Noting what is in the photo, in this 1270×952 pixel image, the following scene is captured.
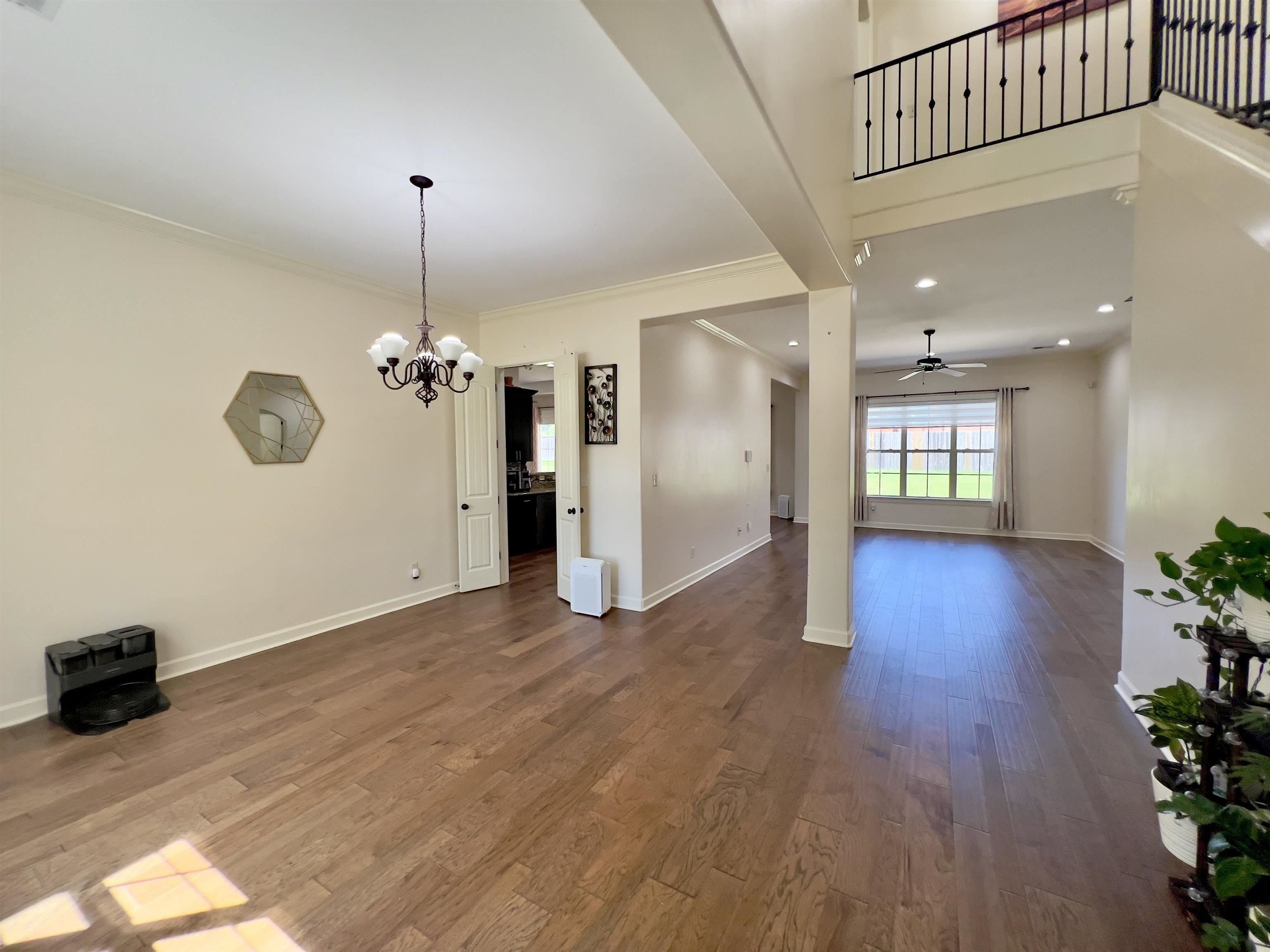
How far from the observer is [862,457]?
902 centimetres

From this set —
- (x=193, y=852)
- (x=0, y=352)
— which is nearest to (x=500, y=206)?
(x=0, y=352)

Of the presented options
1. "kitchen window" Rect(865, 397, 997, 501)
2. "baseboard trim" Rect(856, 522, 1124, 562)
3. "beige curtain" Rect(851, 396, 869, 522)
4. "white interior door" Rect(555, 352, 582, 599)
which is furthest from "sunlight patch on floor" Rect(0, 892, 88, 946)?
"kitchen window" Rect(865, 397, 997, 501)

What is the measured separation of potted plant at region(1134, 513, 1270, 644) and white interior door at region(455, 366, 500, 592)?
487 cm

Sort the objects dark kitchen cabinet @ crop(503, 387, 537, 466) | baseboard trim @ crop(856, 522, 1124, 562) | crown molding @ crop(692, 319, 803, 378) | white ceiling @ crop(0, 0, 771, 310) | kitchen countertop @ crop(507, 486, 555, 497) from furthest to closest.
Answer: dark kitchen cabinet @ crop(503, 387, 537, 466) < baseboard trim @ crop(856, 522, 1124, 562) < kitchen countertop @ crop(507, 486, 555, 497) < crown molding @ crop(692, 319, 803, 378) < white ceiling @ crop(0, 0, 771, 310)

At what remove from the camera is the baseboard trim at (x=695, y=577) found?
473 centimetres

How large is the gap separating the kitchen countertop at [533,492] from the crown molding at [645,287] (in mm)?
2516

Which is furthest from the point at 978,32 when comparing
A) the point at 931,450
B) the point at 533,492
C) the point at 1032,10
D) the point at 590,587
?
the point at 931,450

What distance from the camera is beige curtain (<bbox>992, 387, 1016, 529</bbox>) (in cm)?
789

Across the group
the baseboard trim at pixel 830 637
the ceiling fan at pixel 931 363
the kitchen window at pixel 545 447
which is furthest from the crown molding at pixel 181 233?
the ceiling fan at pixel 931 363

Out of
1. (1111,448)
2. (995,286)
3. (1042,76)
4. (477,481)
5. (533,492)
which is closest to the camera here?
(1042,76)

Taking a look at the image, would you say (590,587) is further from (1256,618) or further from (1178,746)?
(1256,618)

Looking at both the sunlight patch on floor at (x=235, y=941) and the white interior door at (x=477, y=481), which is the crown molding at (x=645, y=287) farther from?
the sunlight patch on floor at (x=235, y=941)

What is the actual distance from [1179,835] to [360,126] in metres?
4.05

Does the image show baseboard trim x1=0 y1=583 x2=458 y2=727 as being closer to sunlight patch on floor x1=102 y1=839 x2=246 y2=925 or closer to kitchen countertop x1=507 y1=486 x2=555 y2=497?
sunlight patch on floor x1=102 y1=839 x2=246 y2=925
